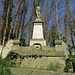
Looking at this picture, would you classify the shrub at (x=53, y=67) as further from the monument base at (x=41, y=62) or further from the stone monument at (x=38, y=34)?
the stone monument at (x=38, y=34)

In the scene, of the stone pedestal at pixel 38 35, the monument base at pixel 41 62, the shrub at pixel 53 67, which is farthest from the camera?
the stone pedestal at pixel 38 35

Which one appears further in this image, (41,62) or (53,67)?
(41,62)

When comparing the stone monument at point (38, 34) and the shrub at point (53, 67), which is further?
the stone monument at point (38, 34)

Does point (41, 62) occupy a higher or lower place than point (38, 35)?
lower

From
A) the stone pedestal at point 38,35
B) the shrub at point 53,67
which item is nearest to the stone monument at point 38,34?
the stone pedestal at point 38,35

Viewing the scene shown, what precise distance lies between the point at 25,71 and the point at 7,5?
40.1ft

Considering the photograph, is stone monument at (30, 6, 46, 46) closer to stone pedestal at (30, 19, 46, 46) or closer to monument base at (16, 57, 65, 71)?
stone pedestal at (30, 19, 46, 46)

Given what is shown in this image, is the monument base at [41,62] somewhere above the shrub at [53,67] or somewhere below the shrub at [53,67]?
above

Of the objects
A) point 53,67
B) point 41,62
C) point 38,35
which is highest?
point 38,35

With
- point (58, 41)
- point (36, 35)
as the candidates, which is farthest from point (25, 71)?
point (36, 35)

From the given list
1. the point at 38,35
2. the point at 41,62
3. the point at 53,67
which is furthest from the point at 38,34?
the point at 53,67

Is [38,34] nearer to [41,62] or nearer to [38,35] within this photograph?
[38,35]

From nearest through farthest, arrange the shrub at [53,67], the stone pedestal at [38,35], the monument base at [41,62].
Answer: the shrub at [53,67]
the monument base at [41,62]
the stone pedestal at [38,35]

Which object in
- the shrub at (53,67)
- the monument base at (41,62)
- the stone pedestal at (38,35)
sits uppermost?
the stone pedestal at (38,35)
